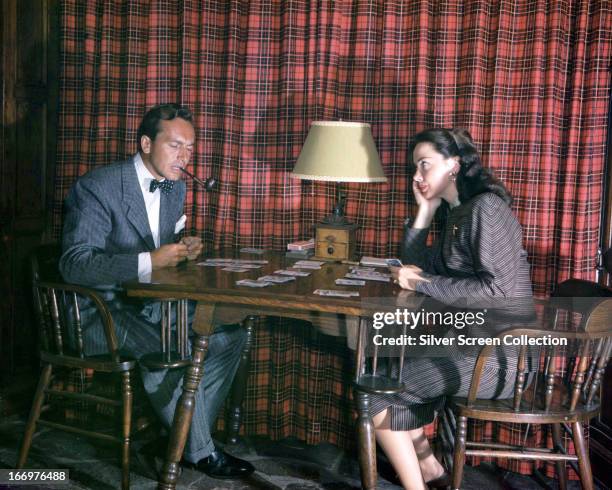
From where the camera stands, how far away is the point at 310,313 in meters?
2.42

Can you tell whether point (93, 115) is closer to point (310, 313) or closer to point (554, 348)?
point (310, 313)

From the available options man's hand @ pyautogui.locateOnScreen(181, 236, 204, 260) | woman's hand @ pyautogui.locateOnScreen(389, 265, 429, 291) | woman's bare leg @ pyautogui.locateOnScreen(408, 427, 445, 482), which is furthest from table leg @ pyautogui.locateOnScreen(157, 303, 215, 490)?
woman's bare leg @ pyautogui.locateOnScreen(408, 427, 445, 482)

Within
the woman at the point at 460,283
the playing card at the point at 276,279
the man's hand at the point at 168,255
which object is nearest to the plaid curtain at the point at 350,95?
the woman at the point at 460,283

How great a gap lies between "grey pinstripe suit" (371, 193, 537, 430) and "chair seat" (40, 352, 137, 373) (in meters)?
0.99

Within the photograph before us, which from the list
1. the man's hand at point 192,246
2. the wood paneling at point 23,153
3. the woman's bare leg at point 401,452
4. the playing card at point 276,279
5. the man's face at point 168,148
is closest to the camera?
the woman's bare leg at point 401,452

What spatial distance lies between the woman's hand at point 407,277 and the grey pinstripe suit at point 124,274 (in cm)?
96

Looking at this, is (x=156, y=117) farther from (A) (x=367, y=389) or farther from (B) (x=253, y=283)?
(A) (x=367, y=389)

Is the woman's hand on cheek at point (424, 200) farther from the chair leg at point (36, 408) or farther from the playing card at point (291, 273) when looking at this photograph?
the chair leg at point (36, 408)

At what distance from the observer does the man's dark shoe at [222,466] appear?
290 centimetres

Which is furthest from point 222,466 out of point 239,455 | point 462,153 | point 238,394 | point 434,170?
point 462,153

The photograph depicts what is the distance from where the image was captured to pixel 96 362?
2656mm

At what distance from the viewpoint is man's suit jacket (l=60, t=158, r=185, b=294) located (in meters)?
2.67

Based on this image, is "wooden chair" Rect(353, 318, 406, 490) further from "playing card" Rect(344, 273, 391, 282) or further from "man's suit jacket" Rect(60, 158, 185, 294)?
"man's suit jacket" Rect(60, 158, 185, 294)

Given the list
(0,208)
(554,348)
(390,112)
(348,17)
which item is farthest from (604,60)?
(0,208)
